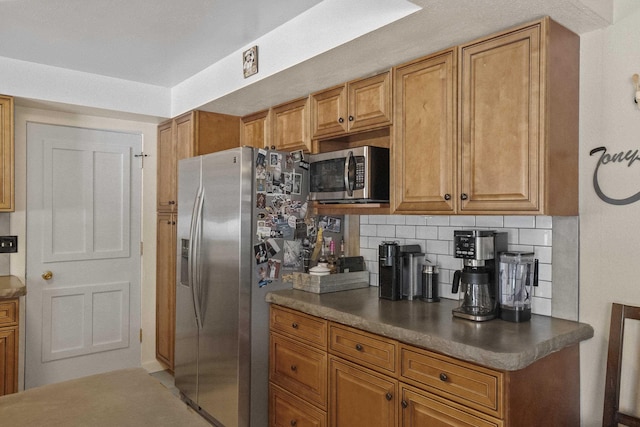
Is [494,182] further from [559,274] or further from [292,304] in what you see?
[292,304]

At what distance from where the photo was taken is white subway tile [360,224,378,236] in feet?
9.61

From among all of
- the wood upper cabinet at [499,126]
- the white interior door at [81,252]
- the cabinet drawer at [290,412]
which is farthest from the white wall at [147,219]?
the wood upper cabinet at [499,126]

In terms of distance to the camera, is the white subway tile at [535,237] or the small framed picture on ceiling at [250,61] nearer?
the white subway tile at [535,237]

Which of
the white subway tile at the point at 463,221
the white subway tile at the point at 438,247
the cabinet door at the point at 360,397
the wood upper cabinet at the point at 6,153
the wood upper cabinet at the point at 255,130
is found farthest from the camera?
the wood upper cabinet at the point at 255,130

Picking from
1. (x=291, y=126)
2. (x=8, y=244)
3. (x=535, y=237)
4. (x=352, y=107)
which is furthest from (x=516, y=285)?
(x=8, y=244)

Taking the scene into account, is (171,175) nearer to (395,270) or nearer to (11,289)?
(11,289)

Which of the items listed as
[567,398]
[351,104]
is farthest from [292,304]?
[567,398]

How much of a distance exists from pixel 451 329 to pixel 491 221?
716mm

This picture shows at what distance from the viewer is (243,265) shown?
261 cm

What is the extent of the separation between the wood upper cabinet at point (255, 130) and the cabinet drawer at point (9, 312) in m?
1.95

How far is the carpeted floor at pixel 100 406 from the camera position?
3.70ft

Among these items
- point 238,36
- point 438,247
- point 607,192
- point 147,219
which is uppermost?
point 238,36

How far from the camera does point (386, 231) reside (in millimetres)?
2855

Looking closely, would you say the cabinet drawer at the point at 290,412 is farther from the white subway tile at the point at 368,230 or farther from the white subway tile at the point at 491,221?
Result: the white subway tile at the point at 491,221
